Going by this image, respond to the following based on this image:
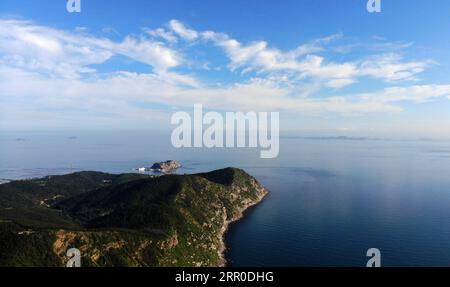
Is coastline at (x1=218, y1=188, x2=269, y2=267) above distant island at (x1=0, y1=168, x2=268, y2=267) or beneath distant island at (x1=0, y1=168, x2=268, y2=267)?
beneath

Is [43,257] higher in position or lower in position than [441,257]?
higher

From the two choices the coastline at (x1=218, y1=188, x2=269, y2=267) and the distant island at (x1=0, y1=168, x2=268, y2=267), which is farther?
the coastline at (x1=218, y1=188, x2=269, y2=267)

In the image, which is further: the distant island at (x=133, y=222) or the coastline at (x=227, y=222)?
the coastline at (x=227, y=222)

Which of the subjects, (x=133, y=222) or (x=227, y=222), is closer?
(x=133, y=222)

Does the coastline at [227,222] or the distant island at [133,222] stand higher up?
the distant island at [133,222]

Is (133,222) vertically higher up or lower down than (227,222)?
higher up
